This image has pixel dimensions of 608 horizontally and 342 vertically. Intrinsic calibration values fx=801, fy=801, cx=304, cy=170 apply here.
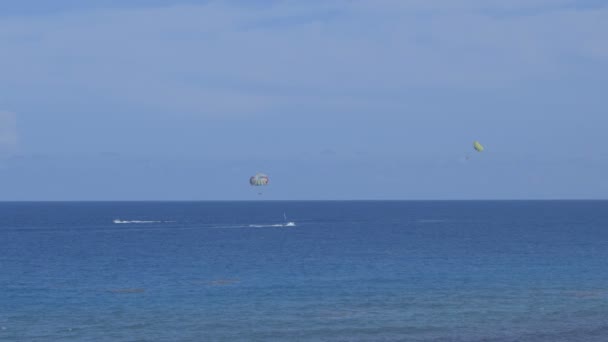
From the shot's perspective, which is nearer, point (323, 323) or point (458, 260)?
point (323, 323)

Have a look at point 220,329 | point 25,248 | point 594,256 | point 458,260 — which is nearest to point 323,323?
point 220,329

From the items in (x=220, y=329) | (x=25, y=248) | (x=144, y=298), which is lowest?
(x=220, y=329)

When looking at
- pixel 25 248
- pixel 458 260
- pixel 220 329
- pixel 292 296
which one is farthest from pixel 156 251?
pixel 220 329

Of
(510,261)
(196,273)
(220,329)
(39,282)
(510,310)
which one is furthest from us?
(510,261)

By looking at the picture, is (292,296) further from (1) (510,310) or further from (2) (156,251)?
(2) (156,251)

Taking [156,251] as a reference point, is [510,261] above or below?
below

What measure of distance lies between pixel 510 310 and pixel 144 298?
26.2 meters

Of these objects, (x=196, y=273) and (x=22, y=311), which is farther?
(x=196, y=273)

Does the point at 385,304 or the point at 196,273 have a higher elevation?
the point at 196,273

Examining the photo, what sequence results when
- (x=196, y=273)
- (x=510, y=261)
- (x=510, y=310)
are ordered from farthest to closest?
(x=510, y=261), (x=196, y=273), (x=510, y=310)

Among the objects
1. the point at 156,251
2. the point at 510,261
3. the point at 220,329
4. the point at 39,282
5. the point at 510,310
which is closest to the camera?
the point at 220,329

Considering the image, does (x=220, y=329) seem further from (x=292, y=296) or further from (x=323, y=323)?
(x=292, y=296)

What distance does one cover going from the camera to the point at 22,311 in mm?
53531

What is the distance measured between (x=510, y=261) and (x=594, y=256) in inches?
468
